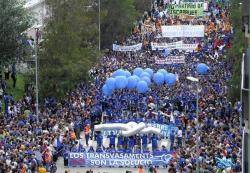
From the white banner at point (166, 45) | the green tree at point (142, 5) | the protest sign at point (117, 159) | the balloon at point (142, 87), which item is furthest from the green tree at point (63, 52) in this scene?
the green tree at point (142, 5)

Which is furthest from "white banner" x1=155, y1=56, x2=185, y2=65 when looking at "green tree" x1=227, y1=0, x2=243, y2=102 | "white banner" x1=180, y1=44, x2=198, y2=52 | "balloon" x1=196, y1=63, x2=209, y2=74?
"white banner" x1=180, y1=44, x2=198, y2=52

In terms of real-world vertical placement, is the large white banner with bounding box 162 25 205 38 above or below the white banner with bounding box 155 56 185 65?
above

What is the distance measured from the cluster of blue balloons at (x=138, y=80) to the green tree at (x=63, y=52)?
7.04ft

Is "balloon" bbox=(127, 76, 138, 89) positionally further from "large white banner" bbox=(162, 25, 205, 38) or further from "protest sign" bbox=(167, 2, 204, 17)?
"protest sign" bbox=(167, 2, 204, 17)

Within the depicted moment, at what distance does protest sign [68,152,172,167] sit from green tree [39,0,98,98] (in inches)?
482

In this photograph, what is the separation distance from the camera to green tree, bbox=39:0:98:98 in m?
47.1

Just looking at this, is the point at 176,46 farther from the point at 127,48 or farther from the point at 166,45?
the point at 127,48

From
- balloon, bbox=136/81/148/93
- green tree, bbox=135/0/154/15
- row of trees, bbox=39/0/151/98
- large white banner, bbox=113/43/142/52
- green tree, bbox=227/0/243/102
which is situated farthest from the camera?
green tree, bbox=135/0/154/15

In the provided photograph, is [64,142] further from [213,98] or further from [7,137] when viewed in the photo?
[213,98]

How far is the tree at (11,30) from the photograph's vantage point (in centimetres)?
4828

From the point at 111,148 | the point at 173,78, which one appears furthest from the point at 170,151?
the point at 173,78

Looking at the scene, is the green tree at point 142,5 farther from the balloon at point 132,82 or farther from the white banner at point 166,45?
the balloon at point 132,82

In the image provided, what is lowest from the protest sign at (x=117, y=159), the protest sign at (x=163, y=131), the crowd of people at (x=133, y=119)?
the protest sign at (x=117, y=159)

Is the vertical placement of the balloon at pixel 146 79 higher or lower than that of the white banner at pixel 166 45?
lower
